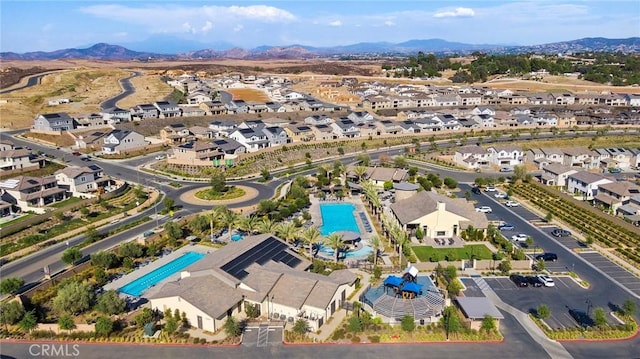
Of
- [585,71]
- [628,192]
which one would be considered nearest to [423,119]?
[628,192]

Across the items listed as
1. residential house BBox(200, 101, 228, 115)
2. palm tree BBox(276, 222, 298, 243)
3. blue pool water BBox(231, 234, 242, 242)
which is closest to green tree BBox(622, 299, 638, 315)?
palm tree BBox(276, 222, 298, 243)

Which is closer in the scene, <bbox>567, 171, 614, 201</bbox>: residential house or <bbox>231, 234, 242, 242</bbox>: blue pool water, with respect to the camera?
<bbox>231, 234, 242, 242</bbox>: blue pool water

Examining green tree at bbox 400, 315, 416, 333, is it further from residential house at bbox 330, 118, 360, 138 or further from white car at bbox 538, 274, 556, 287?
residential house at bbox 330, 118, 360, 138

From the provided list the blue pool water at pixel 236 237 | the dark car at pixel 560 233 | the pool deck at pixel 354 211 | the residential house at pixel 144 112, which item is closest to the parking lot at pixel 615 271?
the dark car at pixel 560 233

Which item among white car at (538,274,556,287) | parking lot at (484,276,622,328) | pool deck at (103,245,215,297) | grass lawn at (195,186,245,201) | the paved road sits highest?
the paved road

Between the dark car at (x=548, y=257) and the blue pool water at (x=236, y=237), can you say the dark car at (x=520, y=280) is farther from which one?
the blue pool water at (x=236, y=237)

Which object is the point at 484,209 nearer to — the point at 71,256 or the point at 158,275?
the point at 158,275
